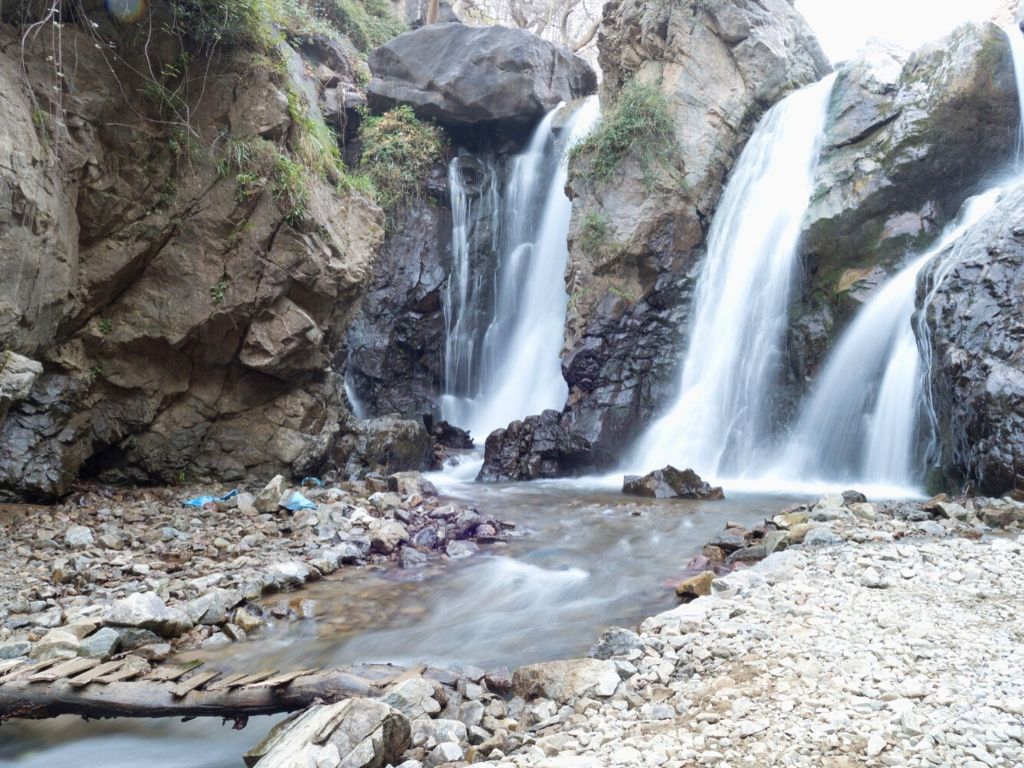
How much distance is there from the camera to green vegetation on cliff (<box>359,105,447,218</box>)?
15.3m

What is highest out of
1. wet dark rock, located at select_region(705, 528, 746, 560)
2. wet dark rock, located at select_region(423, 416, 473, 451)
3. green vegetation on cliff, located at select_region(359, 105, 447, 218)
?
green vegetation on cliff, located at select_region(359, 105, 447, 218)

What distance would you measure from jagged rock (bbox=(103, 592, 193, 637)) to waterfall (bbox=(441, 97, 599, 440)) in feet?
31.2

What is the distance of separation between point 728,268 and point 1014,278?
5115 mm

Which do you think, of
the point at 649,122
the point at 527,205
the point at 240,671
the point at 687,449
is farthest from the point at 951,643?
the point at 527,205

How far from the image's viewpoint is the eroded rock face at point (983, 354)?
6.55 metres

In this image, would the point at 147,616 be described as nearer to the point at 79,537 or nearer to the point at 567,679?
the point at 79,537

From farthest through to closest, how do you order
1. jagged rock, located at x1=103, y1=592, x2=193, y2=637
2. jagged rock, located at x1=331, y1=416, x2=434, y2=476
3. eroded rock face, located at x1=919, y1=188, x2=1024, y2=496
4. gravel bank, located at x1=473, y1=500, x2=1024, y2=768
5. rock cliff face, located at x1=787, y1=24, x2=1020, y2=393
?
rock cliff face, located at x1=787, y1=24, x2=1020, y2=393 → jagged rock, located at x1=331, y1=416, x2=434, y2=476 → eroded rock face, located at x1=919, y1=188, x2=1024, y2=496 → jagged rock, located at x1=103, y1=592, x2=193, y2=637 → gravel bank, located at x1=473, y1=500, x2=1024, y2=768

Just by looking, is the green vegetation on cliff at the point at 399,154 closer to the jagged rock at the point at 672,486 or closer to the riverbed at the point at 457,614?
the jagged rock at the point at 672,486

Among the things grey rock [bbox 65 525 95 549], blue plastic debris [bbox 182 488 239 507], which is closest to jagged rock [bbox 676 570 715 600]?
grey rock [bbox 65 525 95 549]

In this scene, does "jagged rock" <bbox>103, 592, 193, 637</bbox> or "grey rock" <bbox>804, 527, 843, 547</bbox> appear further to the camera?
"grey rock" <bbox>804, 527, 843, 547</bbox>

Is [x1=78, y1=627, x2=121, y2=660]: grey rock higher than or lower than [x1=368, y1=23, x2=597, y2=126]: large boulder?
lower

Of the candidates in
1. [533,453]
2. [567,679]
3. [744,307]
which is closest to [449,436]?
[533,453]

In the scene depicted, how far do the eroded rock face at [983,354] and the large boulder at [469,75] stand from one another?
10.3 metres

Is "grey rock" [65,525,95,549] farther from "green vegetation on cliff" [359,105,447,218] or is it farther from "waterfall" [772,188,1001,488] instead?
"green vegetation on cliff" [359,105,447,218]
